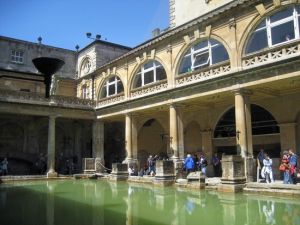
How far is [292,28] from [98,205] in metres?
11.2

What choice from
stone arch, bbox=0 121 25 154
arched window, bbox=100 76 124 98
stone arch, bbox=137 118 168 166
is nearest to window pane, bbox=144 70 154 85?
arched window, bbox=100 76 124 98

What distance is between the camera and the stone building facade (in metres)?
15.3

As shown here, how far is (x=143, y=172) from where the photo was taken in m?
22.2

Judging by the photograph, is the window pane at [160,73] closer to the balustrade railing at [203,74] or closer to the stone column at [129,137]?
the balustrade railing at [203,74]

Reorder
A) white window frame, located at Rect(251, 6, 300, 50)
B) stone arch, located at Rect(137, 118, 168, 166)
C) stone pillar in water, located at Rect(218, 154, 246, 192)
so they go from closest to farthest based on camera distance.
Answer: stone pillar in water, located at Rect(218, 154, 246, 192) < white window frame, located at Rect(251, 6, 300, 50) < stone arch, located at Rect(137, 118, 168, 166)

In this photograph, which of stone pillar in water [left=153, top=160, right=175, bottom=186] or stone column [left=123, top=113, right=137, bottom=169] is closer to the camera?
stone pillar in water [left=153, top=160, right=175, bottom=186]

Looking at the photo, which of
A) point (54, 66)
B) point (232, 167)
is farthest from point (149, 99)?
point (54, 66)

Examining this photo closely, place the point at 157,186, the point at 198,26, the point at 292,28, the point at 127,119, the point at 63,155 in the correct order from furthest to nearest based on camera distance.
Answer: the point at 63,155 < the point at 127,119 < the point at 198,26 < the point at 157,186 < the point at 292,28

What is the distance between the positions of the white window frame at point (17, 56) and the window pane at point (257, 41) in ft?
71.4

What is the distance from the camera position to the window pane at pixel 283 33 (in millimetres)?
14750

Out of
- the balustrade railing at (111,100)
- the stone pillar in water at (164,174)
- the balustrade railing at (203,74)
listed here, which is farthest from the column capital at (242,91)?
the balustrade railing at (111,100)

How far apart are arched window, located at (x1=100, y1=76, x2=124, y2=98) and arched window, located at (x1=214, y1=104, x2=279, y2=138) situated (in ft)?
26.8

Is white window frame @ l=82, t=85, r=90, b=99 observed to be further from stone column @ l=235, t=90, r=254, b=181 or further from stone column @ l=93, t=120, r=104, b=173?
stone column @ l=235, t=90, r=254, b=181

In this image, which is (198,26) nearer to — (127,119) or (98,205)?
(127,119)
